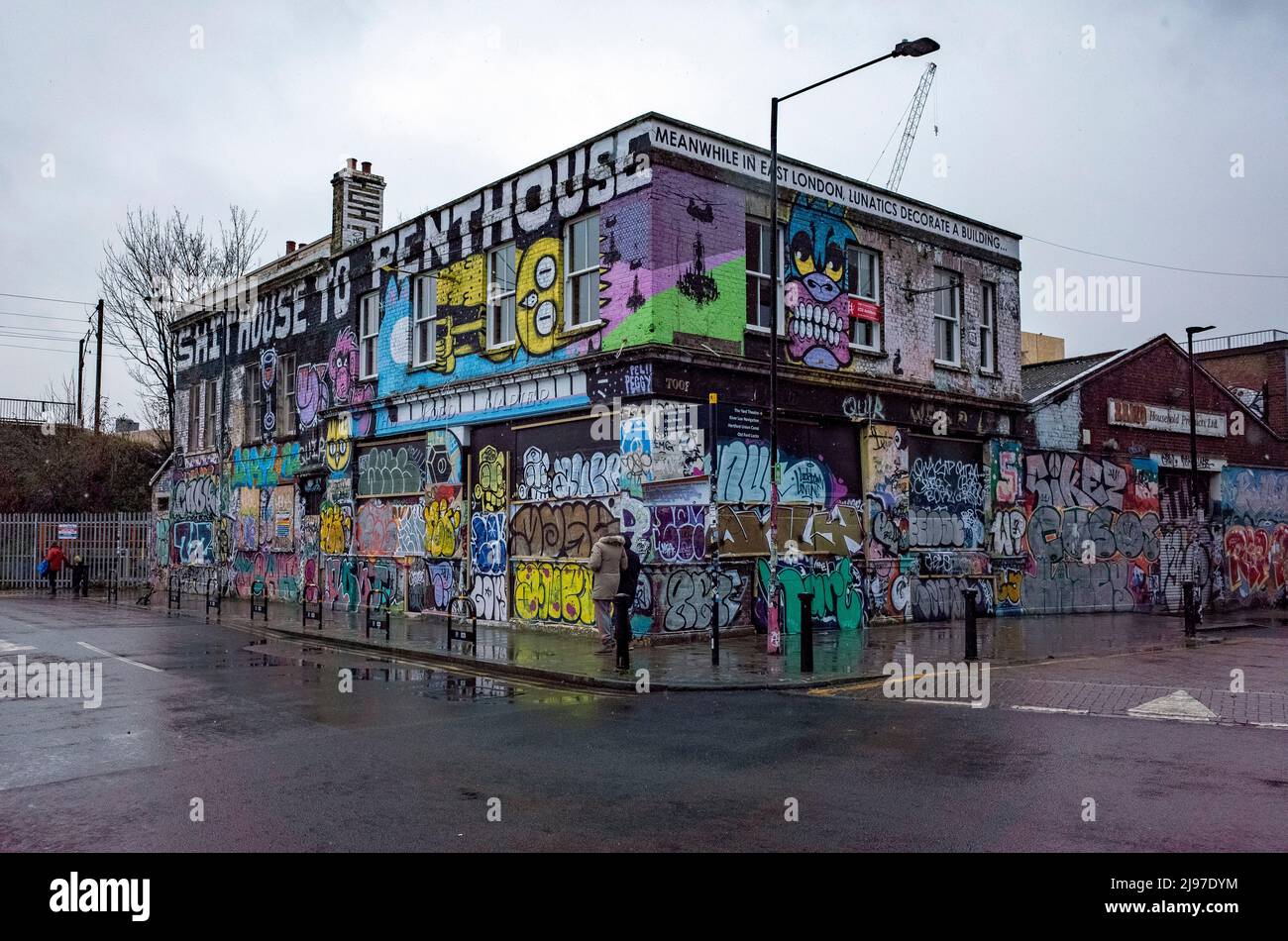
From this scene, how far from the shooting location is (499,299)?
19.7 metres

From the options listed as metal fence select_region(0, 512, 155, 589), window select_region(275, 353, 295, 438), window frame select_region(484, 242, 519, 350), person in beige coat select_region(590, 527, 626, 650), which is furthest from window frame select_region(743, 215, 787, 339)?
metal fence select_region(0, 512, 155, 589)

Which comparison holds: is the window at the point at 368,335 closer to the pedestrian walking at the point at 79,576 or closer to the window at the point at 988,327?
the window at the point at 988,327

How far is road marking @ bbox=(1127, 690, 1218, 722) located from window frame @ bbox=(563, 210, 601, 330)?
1035 cm

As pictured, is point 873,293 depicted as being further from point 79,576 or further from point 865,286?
point 79,576

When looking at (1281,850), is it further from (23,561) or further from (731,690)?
(23,561)

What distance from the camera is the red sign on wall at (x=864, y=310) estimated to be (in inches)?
768

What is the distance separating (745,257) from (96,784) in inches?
522

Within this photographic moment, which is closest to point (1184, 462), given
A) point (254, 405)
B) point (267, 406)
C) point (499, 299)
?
point (499, 299)

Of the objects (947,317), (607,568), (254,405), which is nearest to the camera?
(607,568)

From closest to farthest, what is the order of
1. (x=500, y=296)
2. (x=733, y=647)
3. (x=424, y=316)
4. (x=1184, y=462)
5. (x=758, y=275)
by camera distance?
(x=733, y=647) → (x=758, y=275) → (x=500, y=296) → (x=424, y=316) → (x=1184, y=462)

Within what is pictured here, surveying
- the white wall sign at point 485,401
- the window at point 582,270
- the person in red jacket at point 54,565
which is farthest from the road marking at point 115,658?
the person in red jacket at point 54,565

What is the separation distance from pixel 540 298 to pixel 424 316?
14.1ft
